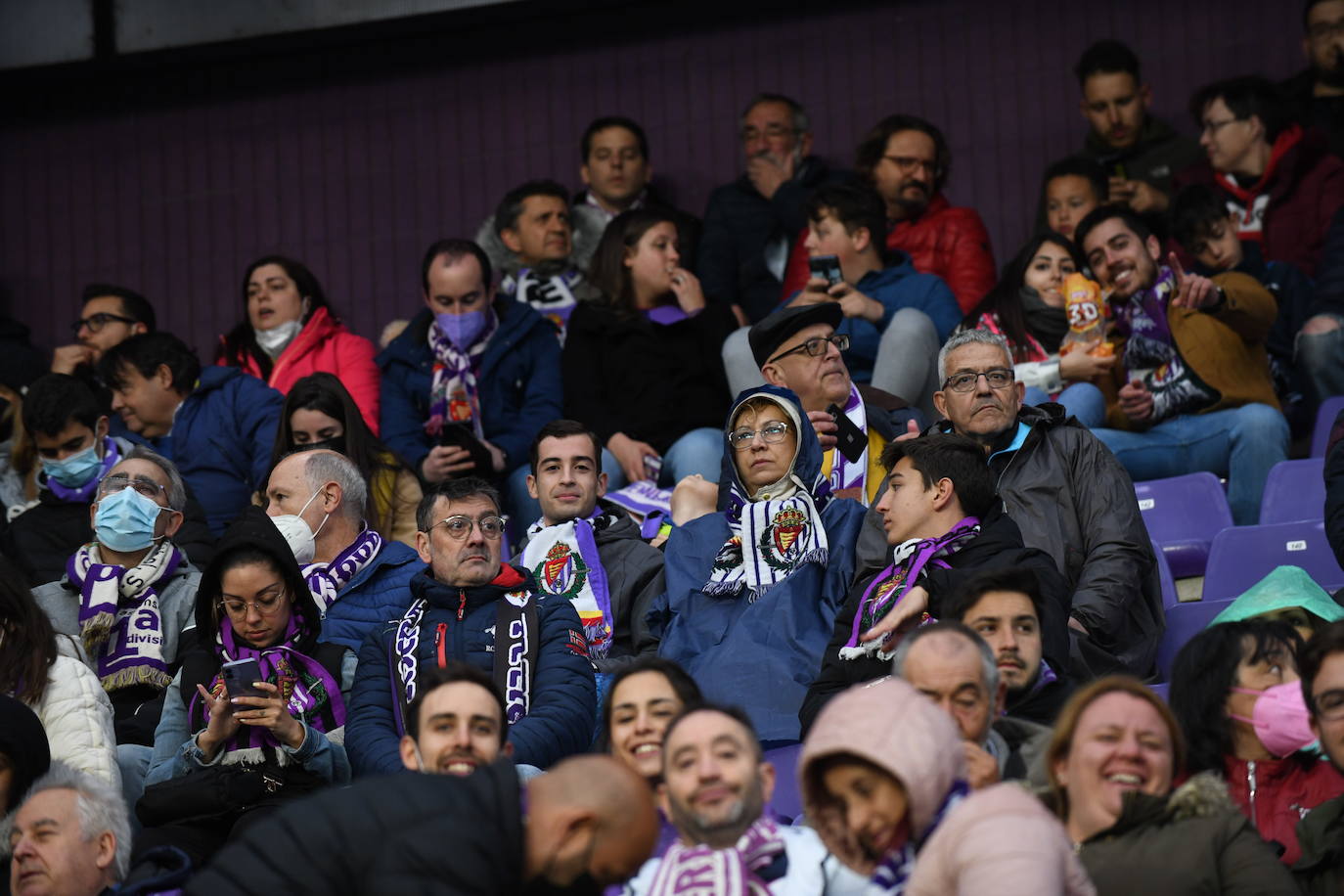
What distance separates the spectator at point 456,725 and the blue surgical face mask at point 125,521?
175 centimetres

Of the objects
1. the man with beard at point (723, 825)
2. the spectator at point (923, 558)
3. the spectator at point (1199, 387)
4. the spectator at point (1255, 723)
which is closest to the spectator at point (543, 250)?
the spectator at point (1199, 387)

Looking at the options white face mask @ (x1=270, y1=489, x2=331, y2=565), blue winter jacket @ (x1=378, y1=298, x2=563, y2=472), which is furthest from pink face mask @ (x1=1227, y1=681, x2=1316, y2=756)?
blue winter jacket @ (x1=378, y1=298, x2=563, y2=472)

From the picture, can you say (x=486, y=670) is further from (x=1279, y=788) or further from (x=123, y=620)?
(x=1279, y=788)

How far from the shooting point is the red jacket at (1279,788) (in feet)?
12.1

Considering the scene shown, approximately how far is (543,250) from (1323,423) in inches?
110

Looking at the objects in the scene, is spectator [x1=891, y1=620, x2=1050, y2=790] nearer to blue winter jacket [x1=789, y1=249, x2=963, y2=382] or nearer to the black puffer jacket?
the black puffer jacket

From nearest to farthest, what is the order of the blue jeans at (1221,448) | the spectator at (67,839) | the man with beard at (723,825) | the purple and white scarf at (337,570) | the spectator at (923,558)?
1. the man with beard at (723,825)
2. the spectator at (67,839)
3. the spectator at (923,558)
4. the purple and white scarf at (337,570)
5. the blue jeans at (1221,448)

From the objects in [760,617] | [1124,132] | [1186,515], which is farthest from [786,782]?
[1124,132]

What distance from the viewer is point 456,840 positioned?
2934 millimetres

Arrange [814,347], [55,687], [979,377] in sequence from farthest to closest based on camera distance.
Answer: [814,347] → [979,377] → [55,687]

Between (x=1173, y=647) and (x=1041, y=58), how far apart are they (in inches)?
151

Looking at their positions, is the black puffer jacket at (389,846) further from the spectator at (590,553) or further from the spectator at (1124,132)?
the spectator at (1124,132)

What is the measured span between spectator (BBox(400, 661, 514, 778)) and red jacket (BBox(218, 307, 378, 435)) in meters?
3.00

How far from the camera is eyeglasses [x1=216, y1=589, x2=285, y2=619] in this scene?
457 cm
